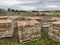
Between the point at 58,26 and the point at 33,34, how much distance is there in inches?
45.7

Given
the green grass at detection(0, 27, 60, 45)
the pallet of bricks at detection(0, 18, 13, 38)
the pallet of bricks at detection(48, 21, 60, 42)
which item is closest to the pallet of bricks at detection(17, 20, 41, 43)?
the green grass at detection(0, 27, 60, 45)

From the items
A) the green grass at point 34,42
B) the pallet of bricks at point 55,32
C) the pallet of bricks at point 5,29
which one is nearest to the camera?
the pallet of bricks at point 55,32

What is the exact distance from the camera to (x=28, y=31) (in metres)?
9.57

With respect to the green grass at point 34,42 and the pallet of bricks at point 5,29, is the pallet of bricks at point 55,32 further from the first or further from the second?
the pallet of bricks at point 5,29

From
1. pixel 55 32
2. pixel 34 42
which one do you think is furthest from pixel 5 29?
pixel 55 32

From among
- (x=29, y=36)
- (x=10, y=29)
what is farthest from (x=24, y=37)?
(x=10, y=29)

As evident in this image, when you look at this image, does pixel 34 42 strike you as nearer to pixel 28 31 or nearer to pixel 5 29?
pixel 28 31

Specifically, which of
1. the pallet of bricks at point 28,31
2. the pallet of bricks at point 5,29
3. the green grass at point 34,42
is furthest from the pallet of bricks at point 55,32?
the pallet of bricks at point 5,29

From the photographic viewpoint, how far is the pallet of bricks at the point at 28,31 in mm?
9461

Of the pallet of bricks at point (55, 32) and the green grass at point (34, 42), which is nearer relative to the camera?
the pallet of bricks at point (55, 32)

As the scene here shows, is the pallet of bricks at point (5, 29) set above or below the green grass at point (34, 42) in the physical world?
above

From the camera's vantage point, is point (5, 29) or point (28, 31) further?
point (5, 29)

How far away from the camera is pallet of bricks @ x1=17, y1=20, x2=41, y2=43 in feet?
31.0

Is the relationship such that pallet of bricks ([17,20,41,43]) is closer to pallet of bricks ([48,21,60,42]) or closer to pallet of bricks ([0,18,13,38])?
pallet of bricks ([48,21,60,42])
